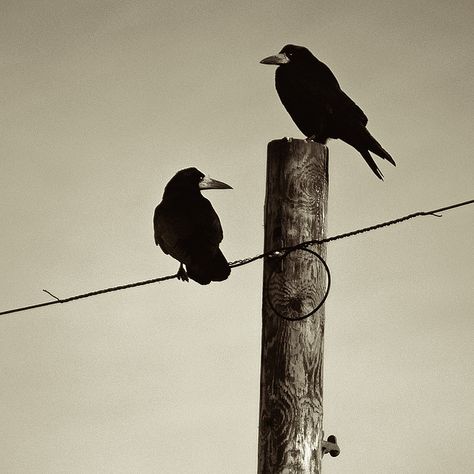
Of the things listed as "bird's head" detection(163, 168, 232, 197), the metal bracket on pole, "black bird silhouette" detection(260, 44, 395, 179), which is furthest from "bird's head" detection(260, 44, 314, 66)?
the metal bracket on pole

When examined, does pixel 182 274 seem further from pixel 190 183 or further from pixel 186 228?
pixel 190 183

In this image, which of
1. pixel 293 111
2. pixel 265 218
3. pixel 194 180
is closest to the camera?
pixel 265 218

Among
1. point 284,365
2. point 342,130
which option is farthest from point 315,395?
point 342,130

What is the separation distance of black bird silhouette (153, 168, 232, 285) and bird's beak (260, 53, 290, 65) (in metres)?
1.77

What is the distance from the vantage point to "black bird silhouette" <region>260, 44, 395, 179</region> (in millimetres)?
8883

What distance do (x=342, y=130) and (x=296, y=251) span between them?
433 centimetres

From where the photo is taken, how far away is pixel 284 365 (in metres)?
4.67

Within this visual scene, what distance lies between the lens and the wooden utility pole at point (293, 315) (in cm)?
460

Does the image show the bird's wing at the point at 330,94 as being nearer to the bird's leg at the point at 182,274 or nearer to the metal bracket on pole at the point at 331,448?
the bird's leg at the point at 182,274

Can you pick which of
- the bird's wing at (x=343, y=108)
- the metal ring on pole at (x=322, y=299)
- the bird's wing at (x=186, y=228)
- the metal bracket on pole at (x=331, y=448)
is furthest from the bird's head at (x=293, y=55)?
the metal bracket on pole at (x=331, y=448)

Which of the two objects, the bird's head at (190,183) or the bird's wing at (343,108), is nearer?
the bird's head at (190,183)

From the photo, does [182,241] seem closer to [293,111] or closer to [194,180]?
[194,180]

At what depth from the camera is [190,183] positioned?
796cm

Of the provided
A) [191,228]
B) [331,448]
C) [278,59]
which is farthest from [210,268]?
[278,59]
